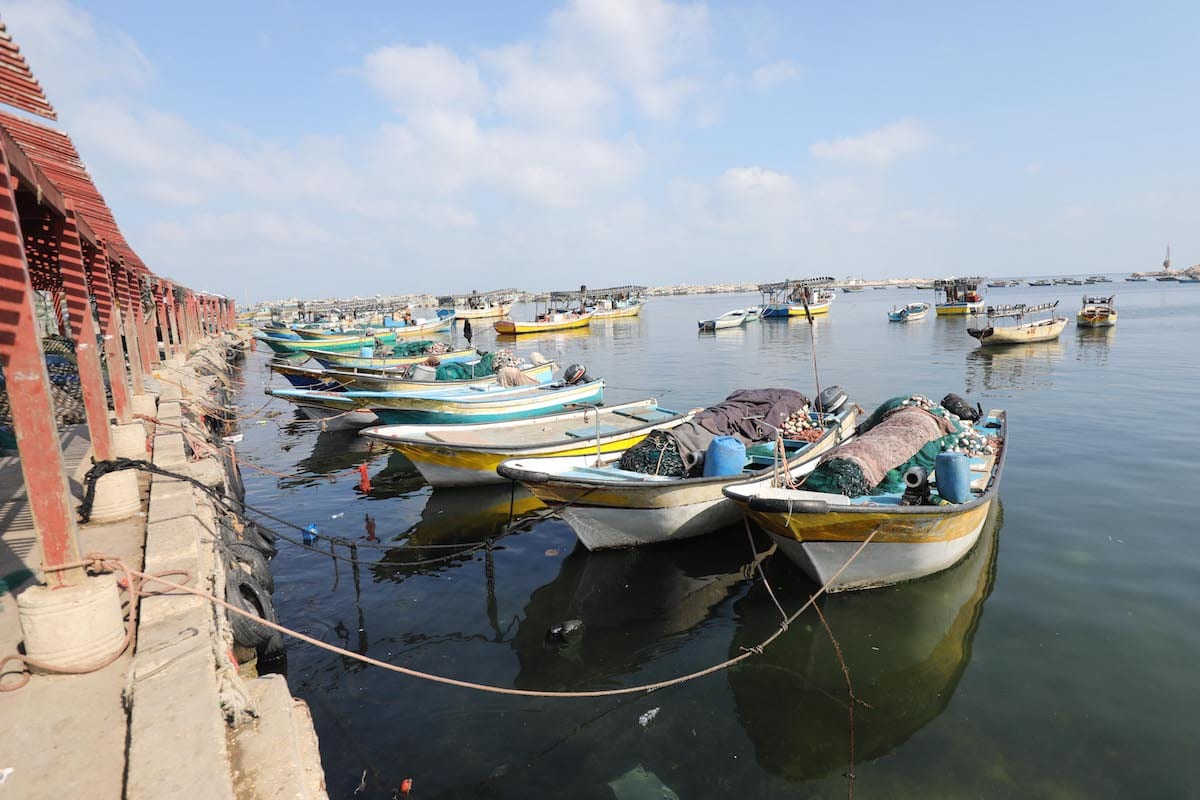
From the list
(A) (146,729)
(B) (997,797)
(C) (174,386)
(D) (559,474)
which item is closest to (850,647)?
(B) (997,797)

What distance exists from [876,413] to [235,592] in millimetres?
12148

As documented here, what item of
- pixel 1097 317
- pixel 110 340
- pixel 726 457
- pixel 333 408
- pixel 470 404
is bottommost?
pixel 333 408

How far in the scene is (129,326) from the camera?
12.4m

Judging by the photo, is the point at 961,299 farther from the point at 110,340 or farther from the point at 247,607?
the point at 247,607

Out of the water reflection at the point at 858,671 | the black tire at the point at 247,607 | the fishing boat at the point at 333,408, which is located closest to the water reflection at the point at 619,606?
the water reflection at the point at 858,671

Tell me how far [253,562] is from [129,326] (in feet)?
25.1

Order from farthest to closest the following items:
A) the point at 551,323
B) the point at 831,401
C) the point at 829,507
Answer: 1. the point at 551,323
2. the point at 831,401
3. the point at 829,507

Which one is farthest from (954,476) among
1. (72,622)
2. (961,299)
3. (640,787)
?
(961,299)

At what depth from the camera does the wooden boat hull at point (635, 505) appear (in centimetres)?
Answer: 934

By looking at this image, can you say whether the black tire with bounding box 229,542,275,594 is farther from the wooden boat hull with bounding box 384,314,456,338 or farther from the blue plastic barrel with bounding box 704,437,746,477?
the wooden boat hull with bounding box 384,314,456,338

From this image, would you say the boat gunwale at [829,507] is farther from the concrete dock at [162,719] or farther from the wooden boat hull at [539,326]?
the wooden boat hull at [539,326]

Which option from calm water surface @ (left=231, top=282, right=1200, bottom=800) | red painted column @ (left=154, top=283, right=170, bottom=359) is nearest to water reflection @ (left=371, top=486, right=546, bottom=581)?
calm water surface @ (left=231, top=282, right=1200, bottom=800)

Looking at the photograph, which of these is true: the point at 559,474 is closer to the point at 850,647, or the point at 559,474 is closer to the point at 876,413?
the point at 850,647

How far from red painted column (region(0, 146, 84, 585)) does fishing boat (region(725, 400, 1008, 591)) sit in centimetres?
689
